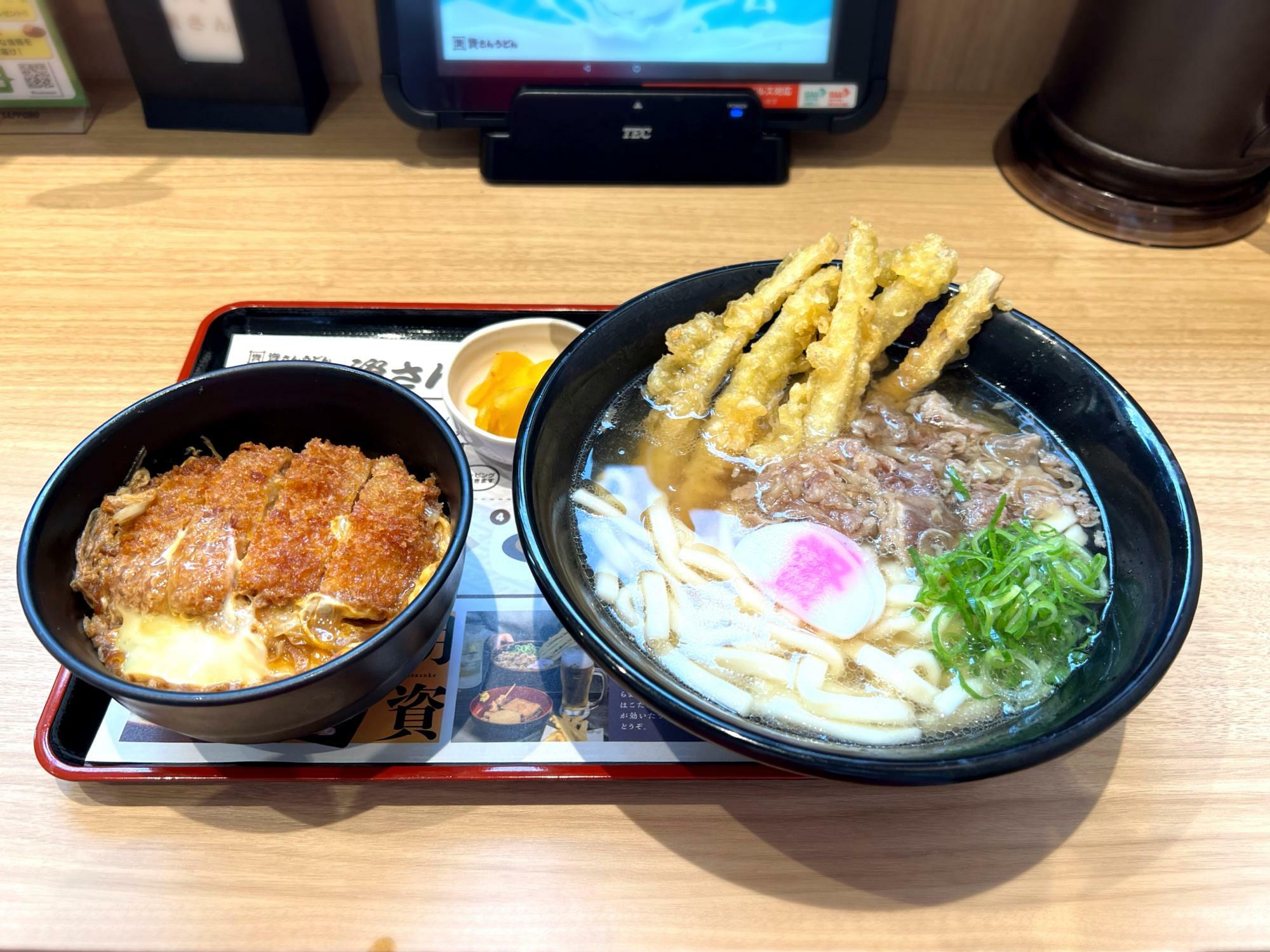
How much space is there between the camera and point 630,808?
1026mm

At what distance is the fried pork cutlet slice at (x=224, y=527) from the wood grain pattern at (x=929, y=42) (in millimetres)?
1378

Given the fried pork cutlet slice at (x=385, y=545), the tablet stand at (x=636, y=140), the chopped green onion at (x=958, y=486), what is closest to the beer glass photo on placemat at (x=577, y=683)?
the fried pork cutlet slice at (x=385, y=545)

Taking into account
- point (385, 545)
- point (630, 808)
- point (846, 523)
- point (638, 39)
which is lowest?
point (630, 808)

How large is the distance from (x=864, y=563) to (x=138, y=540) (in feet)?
3.10

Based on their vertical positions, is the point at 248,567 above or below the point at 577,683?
above

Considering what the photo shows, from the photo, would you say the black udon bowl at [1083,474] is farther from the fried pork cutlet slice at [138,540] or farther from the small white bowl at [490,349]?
the fried pork cutlet slice at [138,540]

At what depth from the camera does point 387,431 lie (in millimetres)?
1178

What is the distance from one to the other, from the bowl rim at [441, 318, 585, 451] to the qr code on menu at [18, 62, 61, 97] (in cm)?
128

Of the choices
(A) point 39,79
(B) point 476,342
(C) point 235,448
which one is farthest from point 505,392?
(A) point 39,79

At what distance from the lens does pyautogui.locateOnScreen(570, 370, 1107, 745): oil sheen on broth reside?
1.03 meters

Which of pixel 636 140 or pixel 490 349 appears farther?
pixel 636 140

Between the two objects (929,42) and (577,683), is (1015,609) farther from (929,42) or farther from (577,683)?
(929,42)

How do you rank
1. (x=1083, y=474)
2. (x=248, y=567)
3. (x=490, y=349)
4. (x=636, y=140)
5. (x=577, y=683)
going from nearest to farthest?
(x=248, y=567), (x=577, y=683), (x=1083, y=474), (x=490, y=349), (x=636, y=140)

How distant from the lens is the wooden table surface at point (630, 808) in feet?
3.08
